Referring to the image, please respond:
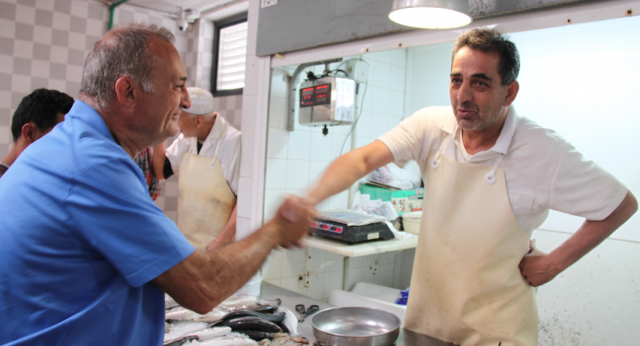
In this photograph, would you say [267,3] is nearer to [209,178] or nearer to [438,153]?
[209,178]

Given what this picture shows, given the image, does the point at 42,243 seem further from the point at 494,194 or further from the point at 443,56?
the point at 443,56

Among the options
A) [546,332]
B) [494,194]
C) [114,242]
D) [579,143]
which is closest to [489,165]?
[494,194]

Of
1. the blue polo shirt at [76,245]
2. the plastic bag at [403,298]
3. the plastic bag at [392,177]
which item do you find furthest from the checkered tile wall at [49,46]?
the blue polo shirt at [76,245]

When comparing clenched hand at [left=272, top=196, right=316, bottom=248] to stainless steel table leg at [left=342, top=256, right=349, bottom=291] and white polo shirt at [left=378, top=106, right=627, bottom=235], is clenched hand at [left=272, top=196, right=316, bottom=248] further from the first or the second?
stainless steel table leg at [left=342, top=256, right=349, bottom=291]

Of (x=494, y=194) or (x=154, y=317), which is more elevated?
(x=494, y=194)

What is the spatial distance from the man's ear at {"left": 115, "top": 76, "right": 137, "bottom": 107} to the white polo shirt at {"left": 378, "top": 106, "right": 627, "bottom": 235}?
128cm

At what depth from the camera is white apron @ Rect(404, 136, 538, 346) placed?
5.64ft

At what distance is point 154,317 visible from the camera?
113cm

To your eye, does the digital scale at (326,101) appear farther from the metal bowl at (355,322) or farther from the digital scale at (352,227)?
the metal bowl at (355,322)

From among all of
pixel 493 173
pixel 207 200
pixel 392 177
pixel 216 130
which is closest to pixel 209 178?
pixel 207 200

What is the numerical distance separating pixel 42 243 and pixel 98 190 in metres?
0.16

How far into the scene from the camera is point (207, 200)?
317 centimetres

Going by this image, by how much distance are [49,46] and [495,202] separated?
4248 mm

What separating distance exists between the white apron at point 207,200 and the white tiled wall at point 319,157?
39 centimetres
